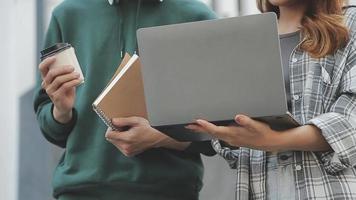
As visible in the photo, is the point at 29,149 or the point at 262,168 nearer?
the point at 262,168

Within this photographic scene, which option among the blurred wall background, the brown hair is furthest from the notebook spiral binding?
the blurred wall background

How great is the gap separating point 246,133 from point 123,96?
0.25 m

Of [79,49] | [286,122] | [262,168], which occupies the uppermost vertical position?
[79,49]

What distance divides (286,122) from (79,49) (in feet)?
1.68

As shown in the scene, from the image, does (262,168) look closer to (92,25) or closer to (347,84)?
(347,84)

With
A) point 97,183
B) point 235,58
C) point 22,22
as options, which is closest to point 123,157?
point 97,183

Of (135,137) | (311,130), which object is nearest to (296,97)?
(311,130)

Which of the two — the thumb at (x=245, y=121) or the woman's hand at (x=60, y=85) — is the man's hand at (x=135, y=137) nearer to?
the woman's hand at (x=60, y=85)

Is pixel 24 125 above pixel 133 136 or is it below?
below

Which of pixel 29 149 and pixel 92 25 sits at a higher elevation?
pixel 92 25

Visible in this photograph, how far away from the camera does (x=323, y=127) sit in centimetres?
84

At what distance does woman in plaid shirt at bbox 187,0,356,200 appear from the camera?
2.77ft

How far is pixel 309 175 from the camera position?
871 mm

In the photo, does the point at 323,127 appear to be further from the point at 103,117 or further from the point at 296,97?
the point at 103,117
